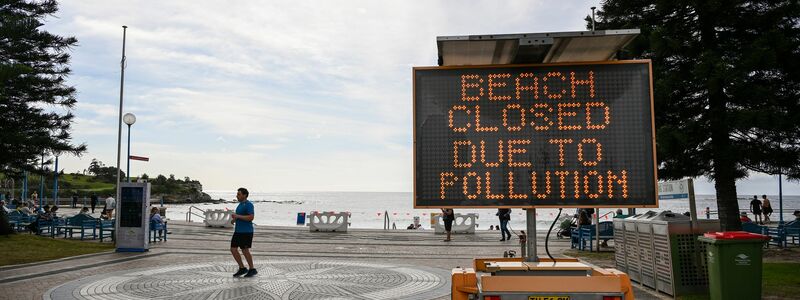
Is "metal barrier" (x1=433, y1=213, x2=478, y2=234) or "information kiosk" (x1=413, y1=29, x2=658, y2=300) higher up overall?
"information kiosk" (x1=413, y1=29, x2=658, y2=300)

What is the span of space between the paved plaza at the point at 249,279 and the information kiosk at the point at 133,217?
563 millimetres

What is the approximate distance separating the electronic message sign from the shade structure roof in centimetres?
13

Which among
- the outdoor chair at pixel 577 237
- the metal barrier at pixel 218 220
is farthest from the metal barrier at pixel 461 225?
the metal barrier at pixel 218 220

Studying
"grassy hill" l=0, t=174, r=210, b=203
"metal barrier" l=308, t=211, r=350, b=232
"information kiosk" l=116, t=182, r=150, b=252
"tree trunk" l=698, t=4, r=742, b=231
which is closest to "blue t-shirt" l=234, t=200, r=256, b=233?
"information kiosk" l=116, t=182, r=150, b=252

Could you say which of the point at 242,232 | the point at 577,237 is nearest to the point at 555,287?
the point at 242,232

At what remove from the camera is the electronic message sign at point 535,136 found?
528cm

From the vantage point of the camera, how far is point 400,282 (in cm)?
1064

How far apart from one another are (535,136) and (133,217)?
14.5 metres

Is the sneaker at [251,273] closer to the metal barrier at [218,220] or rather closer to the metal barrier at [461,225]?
the metal barrier at [461,225]

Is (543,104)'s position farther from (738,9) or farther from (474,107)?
(738,9)

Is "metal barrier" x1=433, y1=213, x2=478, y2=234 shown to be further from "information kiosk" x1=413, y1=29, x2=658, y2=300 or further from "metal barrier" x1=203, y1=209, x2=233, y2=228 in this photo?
"information kiosk" x1=413, y1=29, x2=658, y2=300

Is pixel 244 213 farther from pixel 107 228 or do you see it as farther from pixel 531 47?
pixel 107 228

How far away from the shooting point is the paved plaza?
9.24 m

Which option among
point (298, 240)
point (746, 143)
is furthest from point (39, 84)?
point (746, 143)
